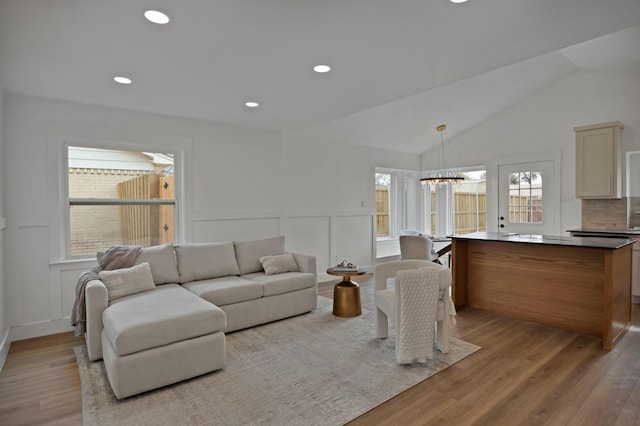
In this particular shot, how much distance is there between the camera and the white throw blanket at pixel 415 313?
281 centimetres

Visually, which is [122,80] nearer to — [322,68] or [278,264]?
[322,68]

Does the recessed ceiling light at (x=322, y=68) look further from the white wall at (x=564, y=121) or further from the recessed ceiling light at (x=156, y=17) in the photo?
the white wall at (x=564, y=121)

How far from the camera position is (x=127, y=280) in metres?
3.34

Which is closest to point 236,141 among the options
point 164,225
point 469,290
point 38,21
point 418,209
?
point 164,225

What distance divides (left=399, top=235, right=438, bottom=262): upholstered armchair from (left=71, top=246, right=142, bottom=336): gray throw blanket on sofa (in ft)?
12.5

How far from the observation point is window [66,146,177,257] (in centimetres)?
393

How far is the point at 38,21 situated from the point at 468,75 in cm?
322

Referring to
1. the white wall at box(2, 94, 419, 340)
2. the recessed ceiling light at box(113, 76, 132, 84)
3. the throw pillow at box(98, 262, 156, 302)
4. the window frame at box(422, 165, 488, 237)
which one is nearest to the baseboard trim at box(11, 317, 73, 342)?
the white wall at box(2, 94, 419, 340)

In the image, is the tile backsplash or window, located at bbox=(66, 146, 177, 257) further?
the tile backsplash

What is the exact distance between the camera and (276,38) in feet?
8.08

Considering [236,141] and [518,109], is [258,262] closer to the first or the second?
[236,141]

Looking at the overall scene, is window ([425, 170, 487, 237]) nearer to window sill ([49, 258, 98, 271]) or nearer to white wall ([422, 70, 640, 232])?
white wall ([422, 70, 640, 232])

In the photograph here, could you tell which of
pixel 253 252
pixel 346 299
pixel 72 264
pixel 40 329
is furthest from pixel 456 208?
pixel 40 329

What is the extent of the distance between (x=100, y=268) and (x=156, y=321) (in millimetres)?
1384
